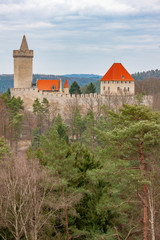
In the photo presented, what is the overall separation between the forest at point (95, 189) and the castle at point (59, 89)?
24.1 metres

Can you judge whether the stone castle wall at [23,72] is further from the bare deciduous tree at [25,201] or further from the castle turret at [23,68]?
the bare deciduous tree at [25,201]

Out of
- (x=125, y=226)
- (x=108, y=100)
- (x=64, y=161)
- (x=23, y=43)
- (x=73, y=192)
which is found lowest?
(x=125, y=226)

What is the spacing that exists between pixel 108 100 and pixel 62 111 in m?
5.06

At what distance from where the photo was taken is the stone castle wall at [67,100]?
41.8 m

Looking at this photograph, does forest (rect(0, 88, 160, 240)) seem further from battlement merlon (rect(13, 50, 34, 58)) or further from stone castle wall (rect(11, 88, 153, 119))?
battlement merlon (rect(13, 50, 34, 58))

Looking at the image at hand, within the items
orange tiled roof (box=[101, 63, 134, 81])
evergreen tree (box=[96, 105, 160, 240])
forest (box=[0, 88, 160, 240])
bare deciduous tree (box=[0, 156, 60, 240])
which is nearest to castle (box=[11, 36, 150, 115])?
orange tiled roof (box=[101, 63, 134, 81])

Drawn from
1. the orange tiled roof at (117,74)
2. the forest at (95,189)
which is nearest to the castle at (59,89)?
the orange tiled roof at (117,74)

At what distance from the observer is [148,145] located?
13672 millimetres

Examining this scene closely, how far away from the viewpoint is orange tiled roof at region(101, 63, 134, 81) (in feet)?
143

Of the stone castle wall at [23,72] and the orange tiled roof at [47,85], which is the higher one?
the stone castle wall at [23,72]

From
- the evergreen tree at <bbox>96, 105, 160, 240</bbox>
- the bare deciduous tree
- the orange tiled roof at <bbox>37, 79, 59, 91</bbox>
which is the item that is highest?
the orange tiled roof at <bbox>37, 79, 59, 91</bbox>

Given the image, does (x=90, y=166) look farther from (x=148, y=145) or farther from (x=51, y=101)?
(x=51, y=101)

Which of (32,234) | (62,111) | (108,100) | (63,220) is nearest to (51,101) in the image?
(62,111)

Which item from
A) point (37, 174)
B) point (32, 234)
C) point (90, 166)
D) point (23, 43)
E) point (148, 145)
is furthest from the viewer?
point (23, 43)
